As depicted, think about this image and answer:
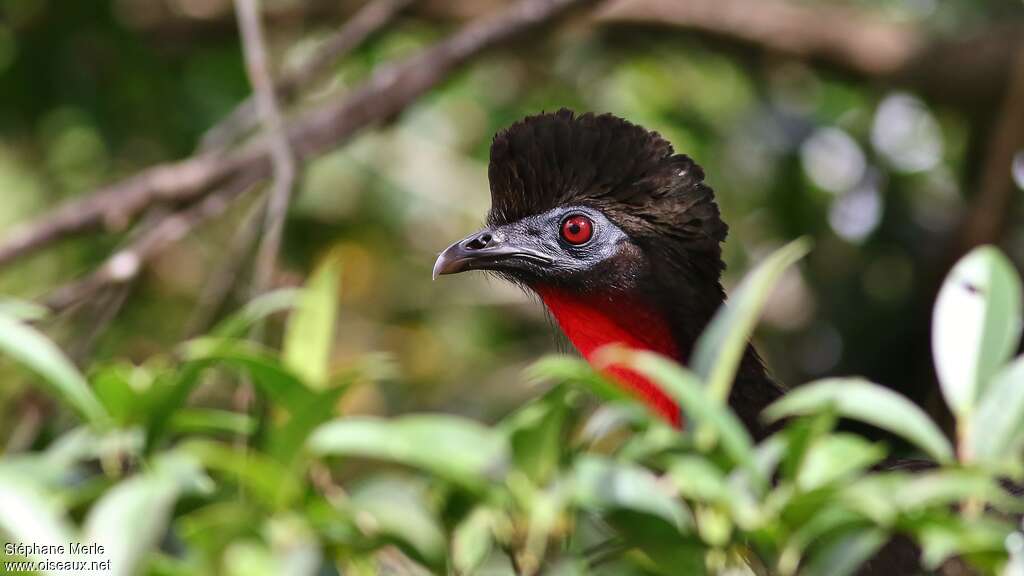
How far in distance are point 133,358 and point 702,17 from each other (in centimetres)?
317

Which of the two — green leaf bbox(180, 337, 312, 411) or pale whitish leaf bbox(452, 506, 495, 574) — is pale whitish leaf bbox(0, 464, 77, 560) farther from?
pale whitish leaf bbox(452, 506, 495, 574)

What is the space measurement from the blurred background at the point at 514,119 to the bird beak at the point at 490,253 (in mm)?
1756

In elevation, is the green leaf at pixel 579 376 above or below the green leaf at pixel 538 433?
above

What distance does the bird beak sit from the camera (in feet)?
12.3

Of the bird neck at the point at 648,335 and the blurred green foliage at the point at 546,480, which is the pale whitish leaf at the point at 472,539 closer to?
the blurred green foliage at the point at 546,480

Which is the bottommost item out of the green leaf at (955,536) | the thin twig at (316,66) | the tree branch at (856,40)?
the green leaf at (955,536)

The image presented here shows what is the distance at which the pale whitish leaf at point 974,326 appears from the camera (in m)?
1.61

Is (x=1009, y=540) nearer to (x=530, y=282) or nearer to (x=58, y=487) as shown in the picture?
(x=58, y=487)

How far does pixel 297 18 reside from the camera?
259 inches

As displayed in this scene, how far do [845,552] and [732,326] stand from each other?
296mm

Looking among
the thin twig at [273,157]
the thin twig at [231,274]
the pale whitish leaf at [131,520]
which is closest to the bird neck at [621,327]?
the thin twig at [273,157]

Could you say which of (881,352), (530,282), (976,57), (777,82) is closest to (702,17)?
(777,82)

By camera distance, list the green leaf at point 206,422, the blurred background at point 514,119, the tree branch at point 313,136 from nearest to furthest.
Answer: the green leaf at point 206,422 → the tree branch at point 313,136 → the blurred background at point 514,119

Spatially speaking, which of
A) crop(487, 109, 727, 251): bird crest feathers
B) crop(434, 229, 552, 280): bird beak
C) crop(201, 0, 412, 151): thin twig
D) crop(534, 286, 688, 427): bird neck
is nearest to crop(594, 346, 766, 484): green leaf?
crop(534, 286, 688, 427): bird neck
